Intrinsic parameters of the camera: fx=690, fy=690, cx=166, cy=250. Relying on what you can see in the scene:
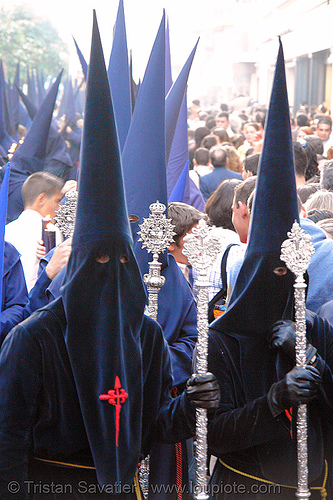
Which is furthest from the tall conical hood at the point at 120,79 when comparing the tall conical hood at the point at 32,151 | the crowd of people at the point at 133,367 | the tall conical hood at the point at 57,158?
the tall conical hood at the point at 57,158

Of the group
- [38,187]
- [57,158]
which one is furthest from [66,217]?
[57,158]

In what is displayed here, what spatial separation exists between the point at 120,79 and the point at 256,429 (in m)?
2.55

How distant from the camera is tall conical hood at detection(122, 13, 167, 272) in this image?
3.36 m

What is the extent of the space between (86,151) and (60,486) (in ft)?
3.83

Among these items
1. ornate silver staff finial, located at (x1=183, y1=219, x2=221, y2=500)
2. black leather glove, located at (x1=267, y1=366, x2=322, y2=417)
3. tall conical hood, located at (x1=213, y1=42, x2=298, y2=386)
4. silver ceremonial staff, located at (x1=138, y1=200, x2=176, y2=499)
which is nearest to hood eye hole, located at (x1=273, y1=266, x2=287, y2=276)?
tall conical hood, located at (x1=213, y1=42, x2=298, y2=386)

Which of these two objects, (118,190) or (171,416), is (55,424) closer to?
(171,416)

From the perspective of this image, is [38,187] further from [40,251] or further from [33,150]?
[33,150]

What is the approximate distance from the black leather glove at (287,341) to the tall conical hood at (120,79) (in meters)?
1.84

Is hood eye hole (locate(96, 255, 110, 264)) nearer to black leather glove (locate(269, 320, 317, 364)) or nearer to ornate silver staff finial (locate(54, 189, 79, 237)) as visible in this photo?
ornate silver staff finial (locate(54, 189, 79, 237))

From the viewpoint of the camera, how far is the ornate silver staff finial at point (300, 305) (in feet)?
7.63

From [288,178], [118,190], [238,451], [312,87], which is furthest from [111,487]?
[312,87]

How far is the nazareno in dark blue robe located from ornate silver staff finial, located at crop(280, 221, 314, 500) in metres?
0.38

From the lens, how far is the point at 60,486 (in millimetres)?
2408

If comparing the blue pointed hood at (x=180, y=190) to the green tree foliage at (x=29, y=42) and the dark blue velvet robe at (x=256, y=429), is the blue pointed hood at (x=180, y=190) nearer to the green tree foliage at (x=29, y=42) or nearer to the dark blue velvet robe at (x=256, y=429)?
the dark blue velvet robe at (x=256, y=429)
